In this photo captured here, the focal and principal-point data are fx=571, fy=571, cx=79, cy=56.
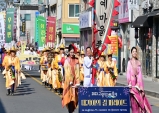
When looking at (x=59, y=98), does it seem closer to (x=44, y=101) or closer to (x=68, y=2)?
(x=44, y=101)

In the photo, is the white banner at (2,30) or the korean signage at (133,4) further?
the white banner at (2,30)

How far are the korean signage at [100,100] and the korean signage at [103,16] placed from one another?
85.0 inches

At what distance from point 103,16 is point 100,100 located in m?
2.75

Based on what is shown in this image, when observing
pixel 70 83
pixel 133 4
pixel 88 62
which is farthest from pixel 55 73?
pixel 70 83

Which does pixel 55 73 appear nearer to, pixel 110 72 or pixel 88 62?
pixel 110 72

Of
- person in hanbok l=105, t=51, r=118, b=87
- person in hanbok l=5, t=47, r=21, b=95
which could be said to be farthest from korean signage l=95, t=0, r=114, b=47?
person in hanbok l=5, t=47, r=21, b=95

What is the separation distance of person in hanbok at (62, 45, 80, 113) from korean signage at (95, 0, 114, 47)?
774mm

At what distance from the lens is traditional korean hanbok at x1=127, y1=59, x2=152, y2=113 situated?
40.8ft

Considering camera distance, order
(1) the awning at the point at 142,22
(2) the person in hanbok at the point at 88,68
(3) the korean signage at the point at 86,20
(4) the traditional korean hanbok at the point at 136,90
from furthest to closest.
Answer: (3) the korean signage at the point at 86,20, (1) the awning at the point at 142,22, (2) the person in hanbok at the point at 88,68, (4) the traditional korean hanbok at the point at 136,90

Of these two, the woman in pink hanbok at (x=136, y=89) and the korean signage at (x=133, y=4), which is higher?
the korean signage at (x=133, y=4)

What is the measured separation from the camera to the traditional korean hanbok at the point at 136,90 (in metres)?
12.4

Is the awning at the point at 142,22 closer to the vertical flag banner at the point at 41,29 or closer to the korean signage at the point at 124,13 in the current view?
the korean signage at the point at 124,13

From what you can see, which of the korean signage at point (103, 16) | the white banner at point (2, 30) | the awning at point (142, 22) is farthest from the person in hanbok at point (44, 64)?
the white banner at point (2, 30)

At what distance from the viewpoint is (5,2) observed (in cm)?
9975
